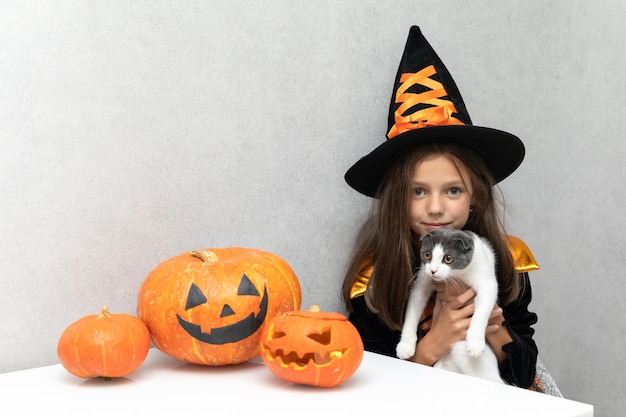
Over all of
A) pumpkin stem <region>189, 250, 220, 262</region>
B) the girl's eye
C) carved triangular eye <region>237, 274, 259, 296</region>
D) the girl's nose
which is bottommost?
carved triangular eye <region>237, 274, 259, 296</region>

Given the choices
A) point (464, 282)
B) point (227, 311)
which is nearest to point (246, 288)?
point (227, 311)

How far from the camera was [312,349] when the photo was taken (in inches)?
38.6

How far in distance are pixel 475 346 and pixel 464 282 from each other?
15 cm

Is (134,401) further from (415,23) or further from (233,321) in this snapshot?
(415,23)

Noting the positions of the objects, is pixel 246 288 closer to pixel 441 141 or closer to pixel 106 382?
pixel 106 382

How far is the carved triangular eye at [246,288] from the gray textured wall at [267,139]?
0.26 m

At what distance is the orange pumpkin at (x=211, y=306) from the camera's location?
1062 millimetres

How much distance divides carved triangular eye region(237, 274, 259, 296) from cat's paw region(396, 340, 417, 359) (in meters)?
0.45

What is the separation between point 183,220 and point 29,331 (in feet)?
1.13

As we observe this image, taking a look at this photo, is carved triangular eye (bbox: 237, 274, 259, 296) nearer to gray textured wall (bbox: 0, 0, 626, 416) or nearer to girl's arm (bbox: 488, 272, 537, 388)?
gray textured wall (bbox: 0, 0, 626, 416)

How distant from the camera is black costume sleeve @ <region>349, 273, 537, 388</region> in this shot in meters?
1.46

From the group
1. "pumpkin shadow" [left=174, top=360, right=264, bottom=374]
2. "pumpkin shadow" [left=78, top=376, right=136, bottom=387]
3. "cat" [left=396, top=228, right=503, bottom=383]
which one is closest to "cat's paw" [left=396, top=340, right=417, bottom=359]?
"cat" [left=396, top=228, right=503, bottom=383]

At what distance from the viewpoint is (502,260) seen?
5.00ft

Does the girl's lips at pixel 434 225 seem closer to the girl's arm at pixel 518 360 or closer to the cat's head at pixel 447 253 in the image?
the cat's head at pixel 447 253
